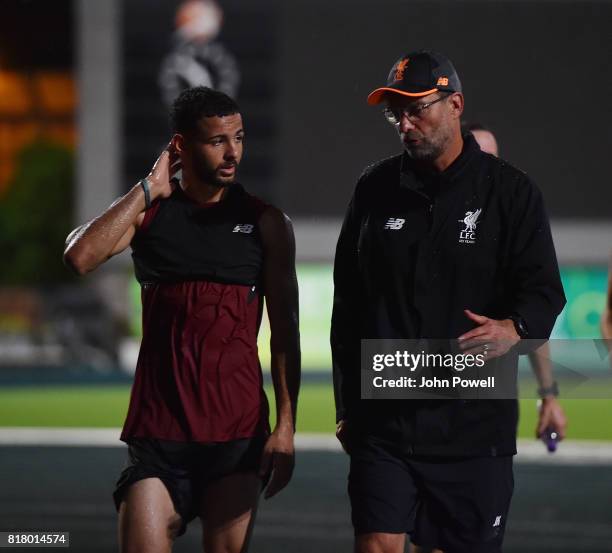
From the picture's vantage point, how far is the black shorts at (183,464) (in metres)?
4.65

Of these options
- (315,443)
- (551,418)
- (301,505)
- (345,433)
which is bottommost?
(315,443)

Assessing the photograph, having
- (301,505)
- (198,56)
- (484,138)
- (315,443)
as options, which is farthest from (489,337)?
(198,56)

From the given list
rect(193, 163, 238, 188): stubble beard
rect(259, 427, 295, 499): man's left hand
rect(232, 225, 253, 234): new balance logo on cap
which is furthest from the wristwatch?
rect(193, 163, 238, 188): stubble beard

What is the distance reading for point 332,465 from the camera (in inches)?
453

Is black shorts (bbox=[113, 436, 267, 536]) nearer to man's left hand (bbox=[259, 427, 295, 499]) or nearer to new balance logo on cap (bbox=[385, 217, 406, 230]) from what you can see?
man's left hand (bbox=[259, 427, 295, 499])

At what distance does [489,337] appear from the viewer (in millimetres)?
4340

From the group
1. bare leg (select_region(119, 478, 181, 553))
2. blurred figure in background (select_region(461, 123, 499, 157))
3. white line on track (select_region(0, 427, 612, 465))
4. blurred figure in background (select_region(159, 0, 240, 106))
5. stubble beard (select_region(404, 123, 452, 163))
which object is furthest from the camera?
blurred figure in background (select_region(159, 0, 240, 106))

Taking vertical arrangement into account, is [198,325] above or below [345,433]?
above

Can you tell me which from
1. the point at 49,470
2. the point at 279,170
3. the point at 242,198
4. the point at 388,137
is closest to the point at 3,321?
the point at 279,170

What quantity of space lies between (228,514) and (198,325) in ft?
2.22

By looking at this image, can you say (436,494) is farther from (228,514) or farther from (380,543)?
(228,514)

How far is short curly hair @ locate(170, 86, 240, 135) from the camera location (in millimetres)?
4801

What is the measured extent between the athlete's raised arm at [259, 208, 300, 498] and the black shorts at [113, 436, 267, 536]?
0.31 feet

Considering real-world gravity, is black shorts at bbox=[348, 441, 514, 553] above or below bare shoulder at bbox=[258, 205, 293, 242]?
below
